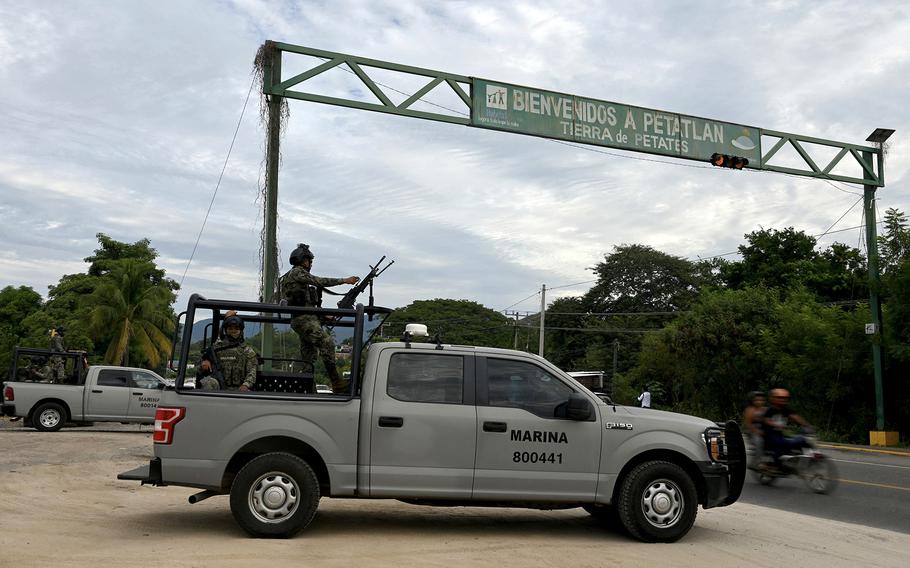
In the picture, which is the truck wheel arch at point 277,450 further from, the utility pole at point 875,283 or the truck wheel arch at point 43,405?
the utility pole at point 875,283

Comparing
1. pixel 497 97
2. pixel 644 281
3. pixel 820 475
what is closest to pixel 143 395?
pixel 497 97

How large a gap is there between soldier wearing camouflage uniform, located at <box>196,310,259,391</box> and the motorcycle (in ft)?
27.0

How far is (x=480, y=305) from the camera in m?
86.6

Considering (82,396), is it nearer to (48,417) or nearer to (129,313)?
(48,417)

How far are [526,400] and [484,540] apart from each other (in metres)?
1.30

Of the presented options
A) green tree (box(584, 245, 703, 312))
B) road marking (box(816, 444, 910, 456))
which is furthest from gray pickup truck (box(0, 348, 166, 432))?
green tree (box(584, 245, 703, 312))

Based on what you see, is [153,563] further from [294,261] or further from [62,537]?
[294,261]

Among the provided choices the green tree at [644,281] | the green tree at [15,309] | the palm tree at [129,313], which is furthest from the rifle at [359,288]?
the green tree at [644,281]

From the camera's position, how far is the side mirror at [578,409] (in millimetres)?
7090

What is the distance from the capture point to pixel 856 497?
11.2 meters

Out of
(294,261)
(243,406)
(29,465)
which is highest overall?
(294,261)

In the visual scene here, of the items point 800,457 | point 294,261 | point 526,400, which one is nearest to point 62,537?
point 294,261

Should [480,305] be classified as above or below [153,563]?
above

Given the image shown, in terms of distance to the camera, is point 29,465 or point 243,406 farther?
point 29,465
